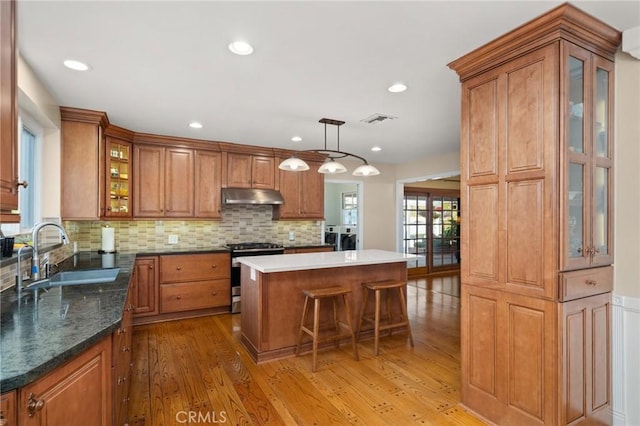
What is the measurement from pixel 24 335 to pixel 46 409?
38 centimetres

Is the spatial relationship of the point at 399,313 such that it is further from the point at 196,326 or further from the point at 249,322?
the point at 196,326

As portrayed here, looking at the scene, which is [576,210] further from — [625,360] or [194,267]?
[194,267]

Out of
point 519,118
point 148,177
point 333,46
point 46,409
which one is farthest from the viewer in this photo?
point 148,177

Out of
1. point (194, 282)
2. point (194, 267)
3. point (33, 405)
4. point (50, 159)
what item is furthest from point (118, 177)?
point (33, 405)

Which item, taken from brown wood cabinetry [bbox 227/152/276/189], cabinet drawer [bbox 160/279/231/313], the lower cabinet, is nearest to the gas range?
cabinet drawer [bbox 160/279/231/313]

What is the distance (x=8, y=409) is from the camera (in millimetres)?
994

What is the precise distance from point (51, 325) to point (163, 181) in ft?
11.0

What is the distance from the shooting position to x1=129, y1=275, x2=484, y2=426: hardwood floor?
2283mm

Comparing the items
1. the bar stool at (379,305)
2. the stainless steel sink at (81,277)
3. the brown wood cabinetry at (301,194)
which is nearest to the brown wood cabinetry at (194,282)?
the brown wood cabinetry at (301,194)

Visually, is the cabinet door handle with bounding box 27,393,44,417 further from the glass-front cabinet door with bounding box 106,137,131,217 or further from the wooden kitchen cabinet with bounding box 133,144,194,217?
the wooden kitchen cabinet with bounding box 133,144,194,217

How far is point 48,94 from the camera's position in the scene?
286cm

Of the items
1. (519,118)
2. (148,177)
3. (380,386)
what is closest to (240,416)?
(380,386)

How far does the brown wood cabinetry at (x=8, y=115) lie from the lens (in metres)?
1.29

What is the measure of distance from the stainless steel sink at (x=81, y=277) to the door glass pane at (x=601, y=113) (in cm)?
336
